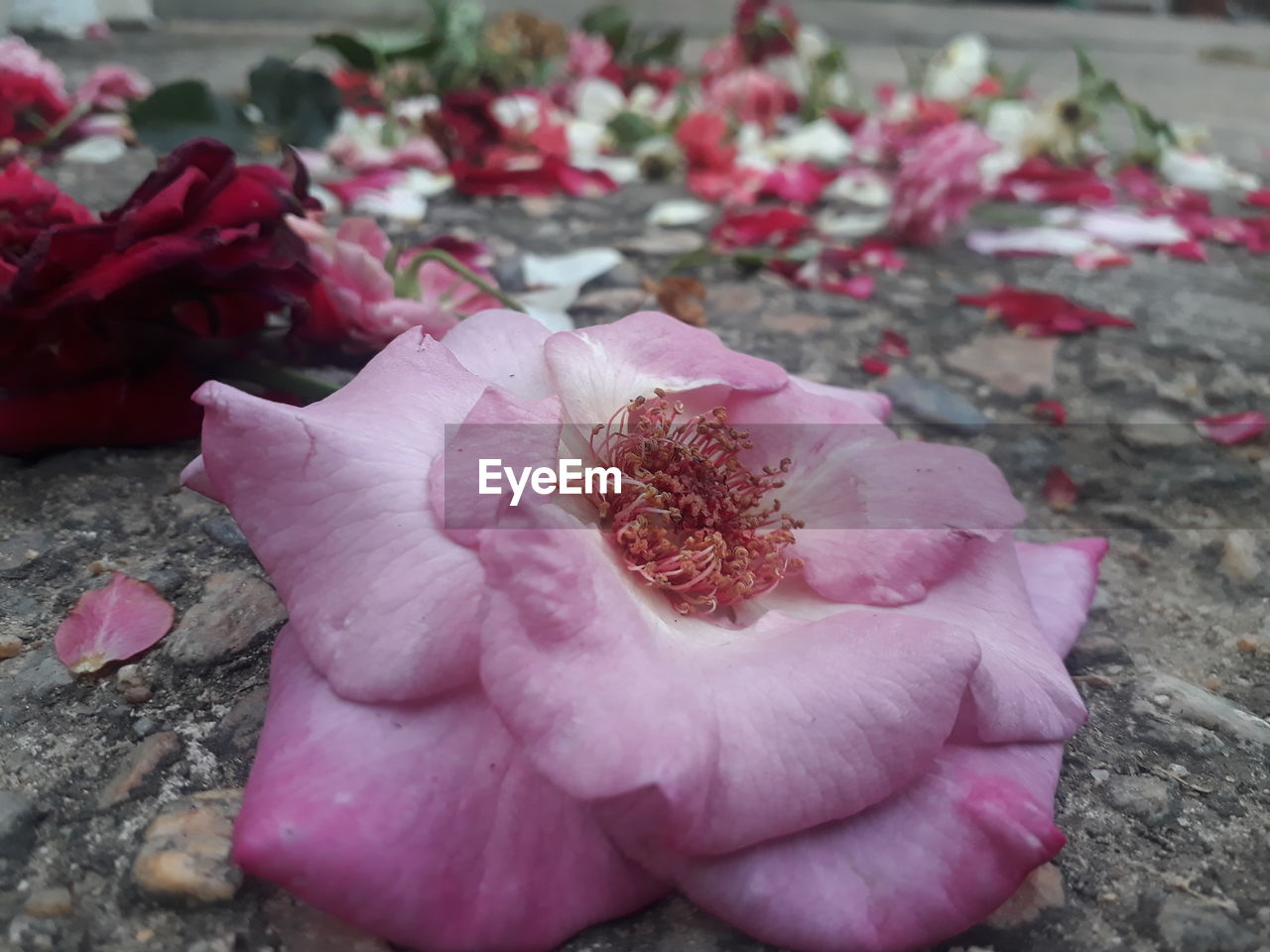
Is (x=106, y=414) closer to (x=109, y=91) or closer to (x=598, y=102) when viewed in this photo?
(x=109, y=91)

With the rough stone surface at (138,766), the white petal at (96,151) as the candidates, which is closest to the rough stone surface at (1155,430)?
the rough stone surface at (138,766)

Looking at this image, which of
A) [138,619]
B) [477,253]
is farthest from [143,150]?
[138,619]

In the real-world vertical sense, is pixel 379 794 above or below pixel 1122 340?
above

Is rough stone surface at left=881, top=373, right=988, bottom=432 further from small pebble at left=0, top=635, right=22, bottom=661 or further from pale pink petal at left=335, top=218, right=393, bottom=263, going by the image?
small pebble at left=0, top=635, right=22, bottom=661

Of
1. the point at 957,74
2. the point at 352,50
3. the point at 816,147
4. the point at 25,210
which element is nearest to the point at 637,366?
the point at 25,210

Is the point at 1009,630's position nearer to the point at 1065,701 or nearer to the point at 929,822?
the point at 1065,701
